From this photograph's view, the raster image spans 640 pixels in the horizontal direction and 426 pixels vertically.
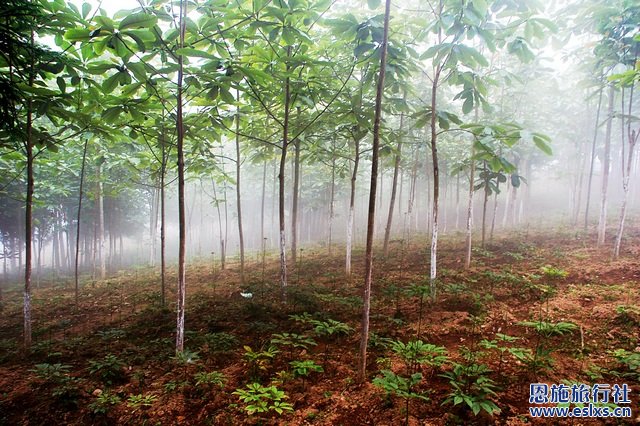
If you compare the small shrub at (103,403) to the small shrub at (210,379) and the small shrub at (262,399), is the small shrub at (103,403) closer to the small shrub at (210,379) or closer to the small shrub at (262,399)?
the small shrub at (210,379)

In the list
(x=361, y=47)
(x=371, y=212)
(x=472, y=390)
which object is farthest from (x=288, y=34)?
(x=472, y=390)

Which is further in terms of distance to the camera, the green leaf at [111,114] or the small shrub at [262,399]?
the green leaf at [111,114]

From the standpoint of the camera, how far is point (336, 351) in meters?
5.10

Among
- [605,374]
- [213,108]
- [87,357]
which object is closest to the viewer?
[605,374]

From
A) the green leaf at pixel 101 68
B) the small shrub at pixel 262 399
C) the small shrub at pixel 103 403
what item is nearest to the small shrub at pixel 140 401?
the small shrub at pixel 103 403

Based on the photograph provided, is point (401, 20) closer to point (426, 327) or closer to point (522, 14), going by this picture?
point (522, 14)

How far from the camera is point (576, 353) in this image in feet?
14.7

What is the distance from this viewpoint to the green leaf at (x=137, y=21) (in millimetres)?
3096

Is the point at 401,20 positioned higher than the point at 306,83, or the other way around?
the point at 401,20

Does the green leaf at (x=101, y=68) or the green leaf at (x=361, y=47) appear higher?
the green leaf at (x=361, y=47)

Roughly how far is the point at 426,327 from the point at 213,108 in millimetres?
6082

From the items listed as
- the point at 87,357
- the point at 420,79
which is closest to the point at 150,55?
the point at 87,357

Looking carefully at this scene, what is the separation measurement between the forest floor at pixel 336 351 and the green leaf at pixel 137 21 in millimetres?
4458

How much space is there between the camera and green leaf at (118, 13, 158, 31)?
3096 millimetres
